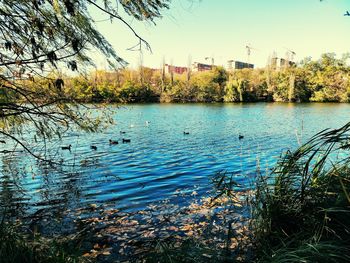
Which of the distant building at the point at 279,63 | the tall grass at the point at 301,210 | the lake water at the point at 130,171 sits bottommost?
the lake water at the point at 130,171

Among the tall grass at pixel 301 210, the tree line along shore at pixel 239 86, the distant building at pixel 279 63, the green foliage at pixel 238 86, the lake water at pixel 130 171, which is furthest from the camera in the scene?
the distant building at pixel 279 63

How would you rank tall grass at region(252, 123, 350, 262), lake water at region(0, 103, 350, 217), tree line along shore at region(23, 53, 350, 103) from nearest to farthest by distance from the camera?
tall grass at region(252, 123, 350, 262)
lake water at region(0, 103, 350, 217)
tree line along shore at region(23, 53, 350, 103)

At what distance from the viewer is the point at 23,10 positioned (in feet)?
11.3

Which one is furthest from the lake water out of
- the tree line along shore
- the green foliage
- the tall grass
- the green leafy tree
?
the green foliage

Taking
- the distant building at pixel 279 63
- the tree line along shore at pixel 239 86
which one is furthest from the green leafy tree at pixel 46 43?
the distant building at pixel 279 63

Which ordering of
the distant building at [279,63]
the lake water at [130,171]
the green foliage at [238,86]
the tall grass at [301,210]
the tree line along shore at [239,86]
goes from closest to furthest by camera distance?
the tall grass at [301,210], the lake water at [130,171], the tree line along shore at [239,86], the green foliage at [238,86], the distant building at [279,63]

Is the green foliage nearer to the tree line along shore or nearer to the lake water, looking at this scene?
the tree line along shore

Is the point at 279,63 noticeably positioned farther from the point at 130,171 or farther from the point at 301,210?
the point at 301,210

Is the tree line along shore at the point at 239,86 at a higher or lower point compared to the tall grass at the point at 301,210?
higher

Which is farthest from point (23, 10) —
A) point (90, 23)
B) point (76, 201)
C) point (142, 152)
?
point (142, 152)

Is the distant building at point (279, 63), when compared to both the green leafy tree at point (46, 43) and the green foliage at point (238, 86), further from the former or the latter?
the green leafy tree at point (46, 43)

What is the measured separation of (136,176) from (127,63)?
19.4 ft

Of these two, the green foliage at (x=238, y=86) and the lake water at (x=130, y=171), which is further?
the green foliage at (x=238, y=86)

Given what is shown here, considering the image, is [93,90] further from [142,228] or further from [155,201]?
[155,201]
